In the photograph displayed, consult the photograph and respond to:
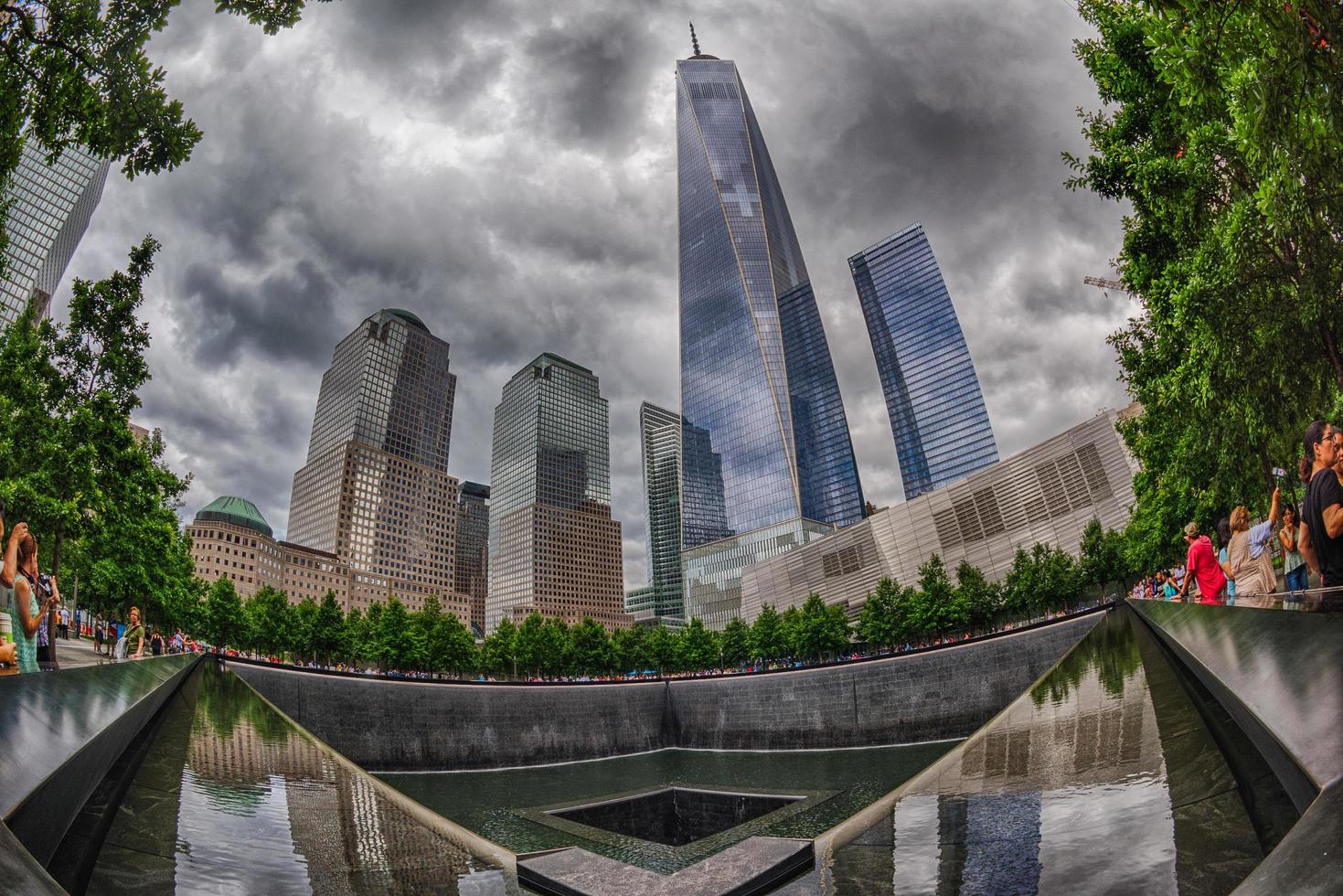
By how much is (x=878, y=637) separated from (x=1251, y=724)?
→ 65.2 meters

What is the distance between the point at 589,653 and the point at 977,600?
39.3 meters

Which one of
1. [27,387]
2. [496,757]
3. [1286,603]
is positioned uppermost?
[27,387]

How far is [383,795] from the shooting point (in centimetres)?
693

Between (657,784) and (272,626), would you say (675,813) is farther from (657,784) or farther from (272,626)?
(272,626)

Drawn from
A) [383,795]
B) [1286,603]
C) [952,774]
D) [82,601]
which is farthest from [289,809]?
[82,601]

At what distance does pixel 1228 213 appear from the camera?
41.4 ft

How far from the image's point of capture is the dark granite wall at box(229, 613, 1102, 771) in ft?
81.8

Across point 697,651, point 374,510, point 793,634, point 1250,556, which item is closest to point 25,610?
point 1250,556

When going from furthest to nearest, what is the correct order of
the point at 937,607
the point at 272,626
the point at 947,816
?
1. the point at 272,626
2. the point at 937,607
3. the point at 947,816

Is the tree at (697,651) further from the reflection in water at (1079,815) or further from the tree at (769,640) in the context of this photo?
the reflection in water at (1079,815)

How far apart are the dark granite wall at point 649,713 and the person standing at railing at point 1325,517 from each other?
784 inches

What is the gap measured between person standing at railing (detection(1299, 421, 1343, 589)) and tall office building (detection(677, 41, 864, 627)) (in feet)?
459

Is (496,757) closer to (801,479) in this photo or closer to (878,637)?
(878,637)

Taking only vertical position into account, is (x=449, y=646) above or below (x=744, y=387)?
below
